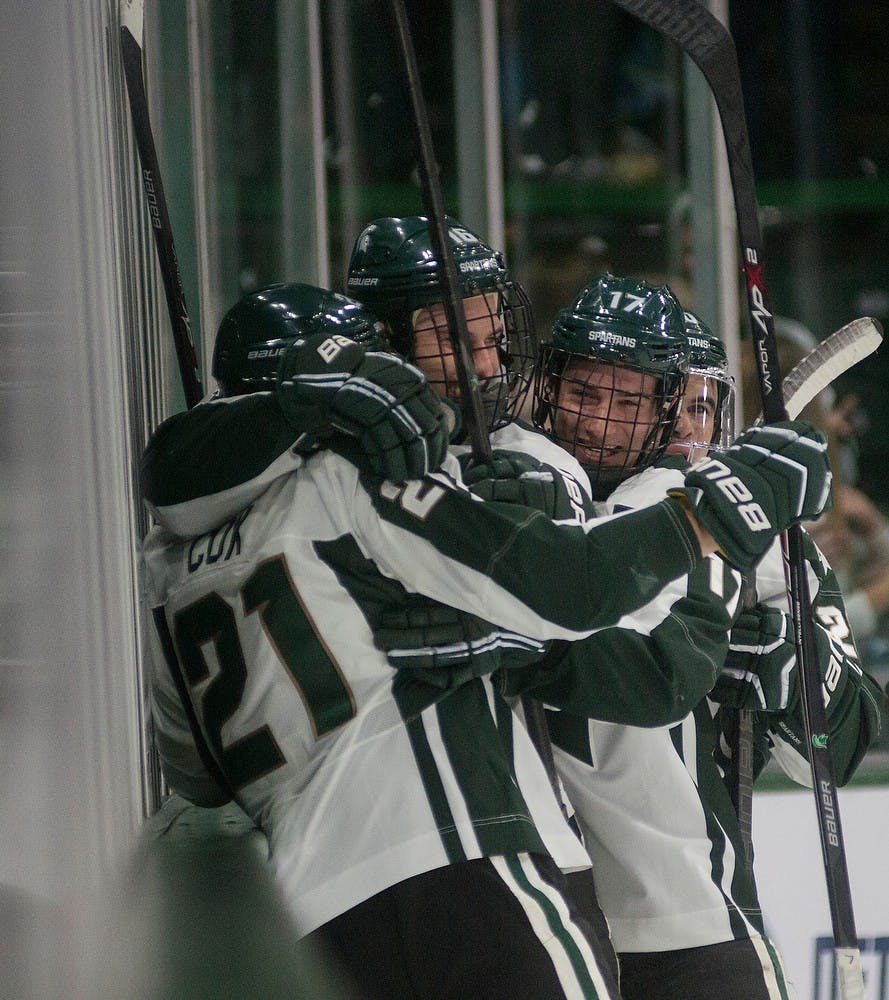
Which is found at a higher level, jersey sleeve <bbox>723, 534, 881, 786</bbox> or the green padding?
the green padding

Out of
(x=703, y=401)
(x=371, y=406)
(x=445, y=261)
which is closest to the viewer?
(x=371, y=406)

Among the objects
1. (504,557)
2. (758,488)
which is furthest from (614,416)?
(504,557)

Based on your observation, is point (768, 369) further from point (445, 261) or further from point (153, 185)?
point (153, 185)

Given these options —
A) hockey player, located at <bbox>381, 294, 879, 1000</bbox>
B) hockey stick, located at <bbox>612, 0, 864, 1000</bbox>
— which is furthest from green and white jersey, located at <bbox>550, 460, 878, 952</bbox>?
hockey stick, located at <bbox>612, 0, 864, 1000</bbox>

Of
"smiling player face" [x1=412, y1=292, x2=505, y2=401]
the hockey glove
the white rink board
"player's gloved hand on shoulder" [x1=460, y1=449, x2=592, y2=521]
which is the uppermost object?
"smiling player face" [x1=412, y1=292, x2=505, y2=401]

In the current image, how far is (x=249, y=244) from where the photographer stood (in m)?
3.62

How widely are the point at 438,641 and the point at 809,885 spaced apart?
1691mm

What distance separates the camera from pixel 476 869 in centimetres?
120

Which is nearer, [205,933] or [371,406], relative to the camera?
[205,933]

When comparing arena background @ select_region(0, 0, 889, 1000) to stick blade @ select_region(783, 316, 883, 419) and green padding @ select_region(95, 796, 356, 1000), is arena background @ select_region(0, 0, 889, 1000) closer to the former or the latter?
green padding @ select_region(95, 796, 356, 1000)

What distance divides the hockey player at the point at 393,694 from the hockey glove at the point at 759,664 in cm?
41

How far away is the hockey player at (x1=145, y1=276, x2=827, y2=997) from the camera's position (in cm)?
119

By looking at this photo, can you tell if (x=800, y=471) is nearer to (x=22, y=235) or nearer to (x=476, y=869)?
(x=476, y=869)

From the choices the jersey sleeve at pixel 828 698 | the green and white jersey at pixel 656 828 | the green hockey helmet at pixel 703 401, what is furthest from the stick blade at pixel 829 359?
the green and white jersey at pixel 656 828
